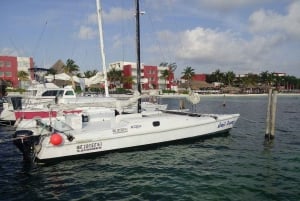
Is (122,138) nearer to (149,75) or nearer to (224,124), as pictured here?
(224,124)

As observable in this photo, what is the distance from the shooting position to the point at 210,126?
731 inches

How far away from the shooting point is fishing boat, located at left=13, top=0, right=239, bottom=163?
12.9 metres

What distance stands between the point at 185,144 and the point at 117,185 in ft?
24.3

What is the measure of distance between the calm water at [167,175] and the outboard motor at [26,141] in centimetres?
57

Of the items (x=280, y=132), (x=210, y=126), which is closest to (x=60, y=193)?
(x=210, y=126)

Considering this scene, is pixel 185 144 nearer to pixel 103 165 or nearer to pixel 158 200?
pixel 103 165

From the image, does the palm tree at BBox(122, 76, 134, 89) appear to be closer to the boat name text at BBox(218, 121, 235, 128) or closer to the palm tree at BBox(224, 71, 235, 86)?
the palm tree at BBox(224, 71, 235, 86)

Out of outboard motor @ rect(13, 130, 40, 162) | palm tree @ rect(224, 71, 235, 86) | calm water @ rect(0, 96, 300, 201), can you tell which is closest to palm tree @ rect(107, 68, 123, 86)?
palm tree @ rect(224, 71, 235, 86)

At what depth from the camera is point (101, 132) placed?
14.3 meters

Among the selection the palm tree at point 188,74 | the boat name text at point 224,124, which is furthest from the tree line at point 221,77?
the boat name text at point 224,124

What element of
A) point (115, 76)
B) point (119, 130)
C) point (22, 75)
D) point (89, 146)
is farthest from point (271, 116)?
point (115, 76)

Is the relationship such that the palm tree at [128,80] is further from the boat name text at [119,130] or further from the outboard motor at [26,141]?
the outboard motor at [26,141]

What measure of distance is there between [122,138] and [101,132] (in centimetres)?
129

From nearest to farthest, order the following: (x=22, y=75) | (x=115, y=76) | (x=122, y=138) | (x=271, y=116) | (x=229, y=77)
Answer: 1. (x=122, y=138)
2. (x=271, y=116)
3. (x=22, y=75)
4. (x=115, y=76)
5. (x=229, y=77)
